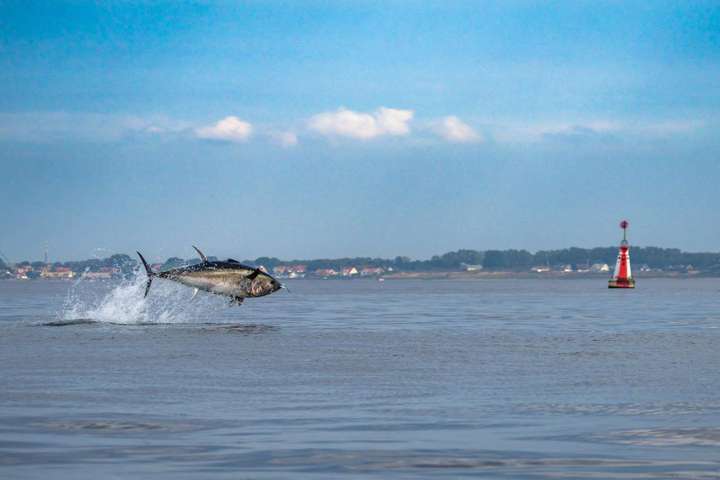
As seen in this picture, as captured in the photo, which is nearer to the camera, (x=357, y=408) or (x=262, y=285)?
(x=357, y=408)

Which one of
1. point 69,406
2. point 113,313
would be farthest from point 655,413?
point 113,313

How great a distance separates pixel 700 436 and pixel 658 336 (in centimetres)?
2830

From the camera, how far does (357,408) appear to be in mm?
20719

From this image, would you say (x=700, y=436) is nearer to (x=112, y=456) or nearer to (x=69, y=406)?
(x=112, y=456)

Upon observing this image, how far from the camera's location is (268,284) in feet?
144

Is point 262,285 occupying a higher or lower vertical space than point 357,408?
higher

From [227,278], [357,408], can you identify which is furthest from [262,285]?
[357,408]

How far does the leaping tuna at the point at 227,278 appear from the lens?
1715 inches

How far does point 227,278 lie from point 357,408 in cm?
2347

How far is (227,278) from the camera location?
43.7 meters

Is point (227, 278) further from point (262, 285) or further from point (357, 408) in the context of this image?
point (357, 408)

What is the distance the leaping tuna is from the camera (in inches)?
1715

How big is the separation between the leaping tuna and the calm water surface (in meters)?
2.79

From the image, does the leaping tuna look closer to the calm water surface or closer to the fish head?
the fish head
